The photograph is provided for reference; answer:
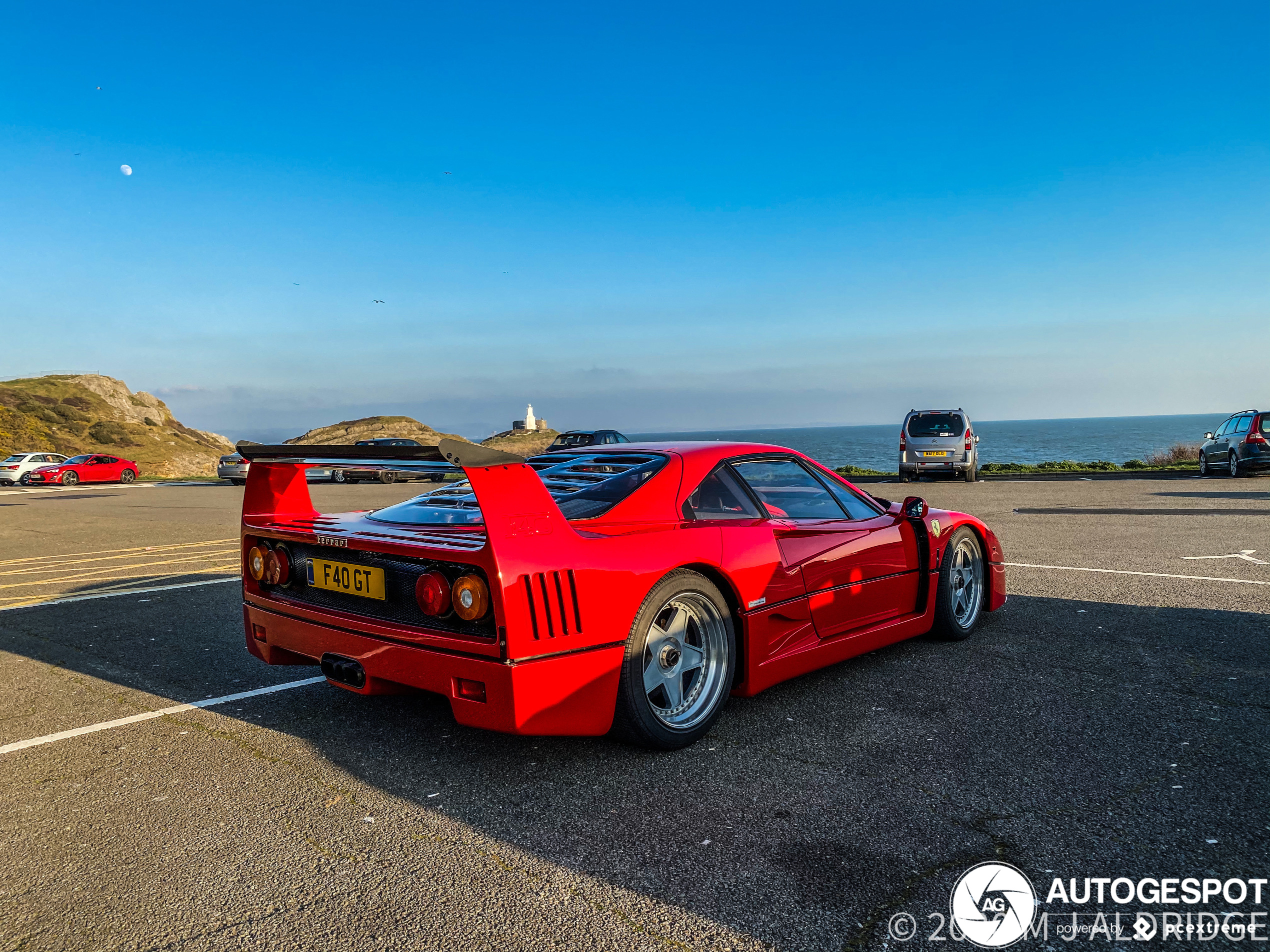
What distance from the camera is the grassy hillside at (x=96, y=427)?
139 ft

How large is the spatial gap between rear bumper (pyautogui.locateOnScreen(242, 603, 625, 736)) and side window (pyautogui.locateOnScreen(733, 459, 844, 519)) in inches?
60.2

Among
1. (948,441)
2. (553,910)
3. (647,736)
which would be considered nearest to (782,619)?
(647,736)

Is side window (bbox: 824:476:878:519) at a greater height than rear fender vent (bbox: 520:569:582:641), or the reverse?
side window (bbox: 824:476:878:519)

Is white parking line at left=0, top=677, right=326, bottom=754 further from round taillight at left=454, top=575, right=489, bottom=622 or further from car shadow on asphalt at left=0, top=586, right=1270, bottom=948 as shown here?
round taillight at left=454, top=575, right=489, bottom=622

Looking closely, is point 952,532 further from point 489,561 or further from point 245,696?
point 245,696

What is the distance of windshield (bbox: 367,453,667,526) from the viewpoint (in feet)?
11.6

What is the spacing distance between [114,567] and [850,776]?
26.9ft

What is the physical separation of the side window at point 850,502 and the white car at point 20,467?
33.8 meters

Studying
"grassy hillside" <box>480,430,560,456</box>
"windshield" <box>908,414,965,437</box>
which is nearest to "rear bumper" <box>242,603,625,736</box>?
"windshield" <box>908,414,965,437</box>

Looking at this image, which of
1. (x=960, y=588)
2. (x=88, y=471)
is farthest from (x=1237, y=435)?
(x=88, y=471)

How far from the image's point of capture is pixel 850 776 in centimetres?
305

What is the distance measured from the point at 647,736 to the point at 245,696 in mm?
2232

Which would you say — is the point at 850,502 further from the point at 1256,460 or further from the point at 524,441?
the point at 524,441

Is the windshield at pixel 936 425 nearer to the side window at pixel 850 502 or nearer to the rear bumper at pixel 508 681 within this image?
the side window at pixel 850 502
